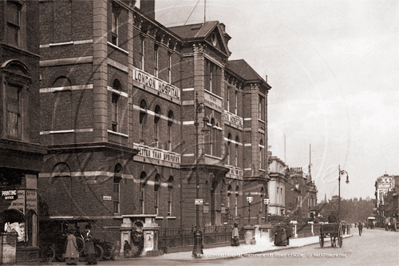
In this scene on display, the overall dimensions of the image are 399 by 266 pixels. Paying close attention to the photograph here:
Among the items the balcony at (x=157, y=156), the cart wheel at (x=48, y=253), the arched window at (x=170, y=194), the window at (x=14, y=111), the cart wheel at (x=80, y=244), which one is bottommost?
the cart wheel at (x=48, y=253)

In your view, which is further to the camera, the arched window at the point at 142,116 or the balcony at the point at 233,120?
the balcony at the point at 233,120

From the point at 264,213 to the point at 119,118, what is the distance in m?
30.9

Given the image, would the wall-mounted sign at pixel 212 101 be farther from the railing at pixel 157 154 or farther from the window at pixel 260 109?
the window at pixel 260 109

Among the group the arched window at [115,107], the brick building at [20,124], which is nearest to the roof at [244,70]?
the arched window at [115,107]

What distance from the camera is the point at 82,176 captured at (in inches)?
1287

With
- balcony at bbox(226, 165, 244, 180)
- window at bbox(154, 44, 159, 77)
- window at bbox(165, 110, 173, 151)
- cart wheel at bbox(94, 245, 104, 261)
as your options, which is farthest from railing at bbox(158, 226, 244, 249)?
window at bbox(154, 44, 159, 77)

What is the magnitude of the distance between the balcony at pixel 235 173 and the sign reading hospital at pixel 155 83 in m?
12.9

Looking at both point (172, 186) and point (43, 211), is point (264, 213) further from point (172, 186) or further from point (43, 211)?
point (43, 211)

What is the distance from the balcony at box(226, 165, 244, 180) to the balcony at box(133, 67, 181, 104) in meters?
12.8

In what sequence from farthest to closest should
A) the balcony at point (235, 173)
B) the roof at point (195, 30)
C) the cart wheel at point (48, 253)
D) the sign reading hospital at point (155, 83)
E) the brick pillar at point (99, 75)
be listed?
the balcony at point (235, 173), the roof at point (195, 30), the sign reading hospital at point (155, 83), the brick pillar at point (99, 75), the cart wheel at point (48, 253)

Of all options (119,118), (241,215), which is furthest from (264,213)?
(119,118)

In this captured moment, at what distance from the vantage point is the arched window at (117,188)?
34156 mm


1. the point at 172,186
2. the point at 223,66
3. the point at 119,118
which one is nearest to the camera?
the point at 119,118

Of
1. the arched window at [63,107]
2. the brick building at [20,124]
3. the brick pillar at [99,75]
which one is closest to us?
the brick building at [20,124]
